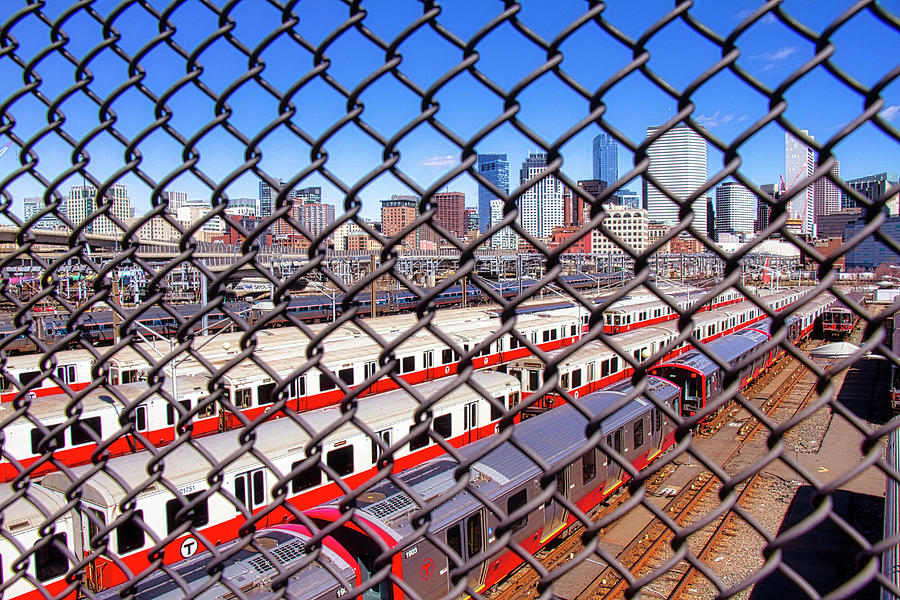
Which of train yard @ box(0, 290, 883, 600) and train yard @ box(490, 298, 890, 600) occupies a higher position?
train yard @ box(0, 290, 883, 600)

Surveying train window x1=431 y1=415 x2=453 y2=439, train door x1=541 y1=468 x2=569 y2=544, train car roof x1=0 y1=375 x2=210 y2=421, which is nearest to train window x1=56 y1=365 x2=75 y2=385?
train car roof x1=0 y1=375 x2=210 y2=421

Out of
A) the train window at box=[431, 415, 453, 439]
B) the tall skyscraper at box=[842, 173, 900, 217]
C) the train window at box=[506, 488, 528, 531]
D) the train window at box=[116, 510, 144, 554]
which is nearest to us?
the tall skyscraper at box=[842, 173, 900, 217]

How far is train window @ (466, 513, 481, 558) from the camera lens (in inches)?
247

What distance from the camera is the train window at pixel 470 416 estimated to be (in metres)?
10.8

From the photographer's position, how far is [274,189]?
130 centimetres

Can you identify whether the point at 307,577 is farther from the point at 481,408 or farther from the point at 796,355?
the point at 481,408

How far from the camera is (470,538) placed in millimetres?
6316

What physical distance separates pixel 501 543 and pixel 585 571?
7975mm

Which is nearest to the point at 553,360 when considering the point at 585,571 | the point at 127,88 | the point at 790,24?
the point at 790,24

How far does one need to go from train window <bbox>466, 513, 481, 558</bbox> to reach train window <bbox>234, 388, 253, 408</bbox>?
633 centimetres

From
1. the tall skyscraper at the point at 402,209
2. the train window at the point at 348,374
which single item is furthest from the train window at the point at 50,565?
the train window at the point at 348,374

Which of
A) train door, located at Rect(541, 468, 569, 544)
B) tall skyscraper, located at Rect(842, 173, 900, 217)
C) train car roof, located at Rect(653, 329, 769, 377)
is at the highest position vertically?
tall skyscraper, located at Rect(842, 173, 900, 217)

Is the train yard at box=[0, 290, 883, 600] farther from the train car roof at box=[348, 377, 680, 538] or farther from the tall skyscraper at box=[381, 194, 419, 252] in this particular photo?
the tall skyscraper at box=[381, 194, 419, 252]

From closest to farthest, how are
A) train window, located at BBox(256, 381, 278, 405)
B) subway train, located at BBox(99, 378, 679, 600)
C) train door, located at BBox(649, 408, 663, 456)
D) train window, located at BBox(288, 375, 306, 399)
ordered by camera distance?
subway train, located at BBox(99, 378, 679, 600) < train door, located at BBox(649, 408, 663, 456) < train window, located at BBox(256, 381, 278, 405) < train window, located at BBox(288, 375, 306, 399)
